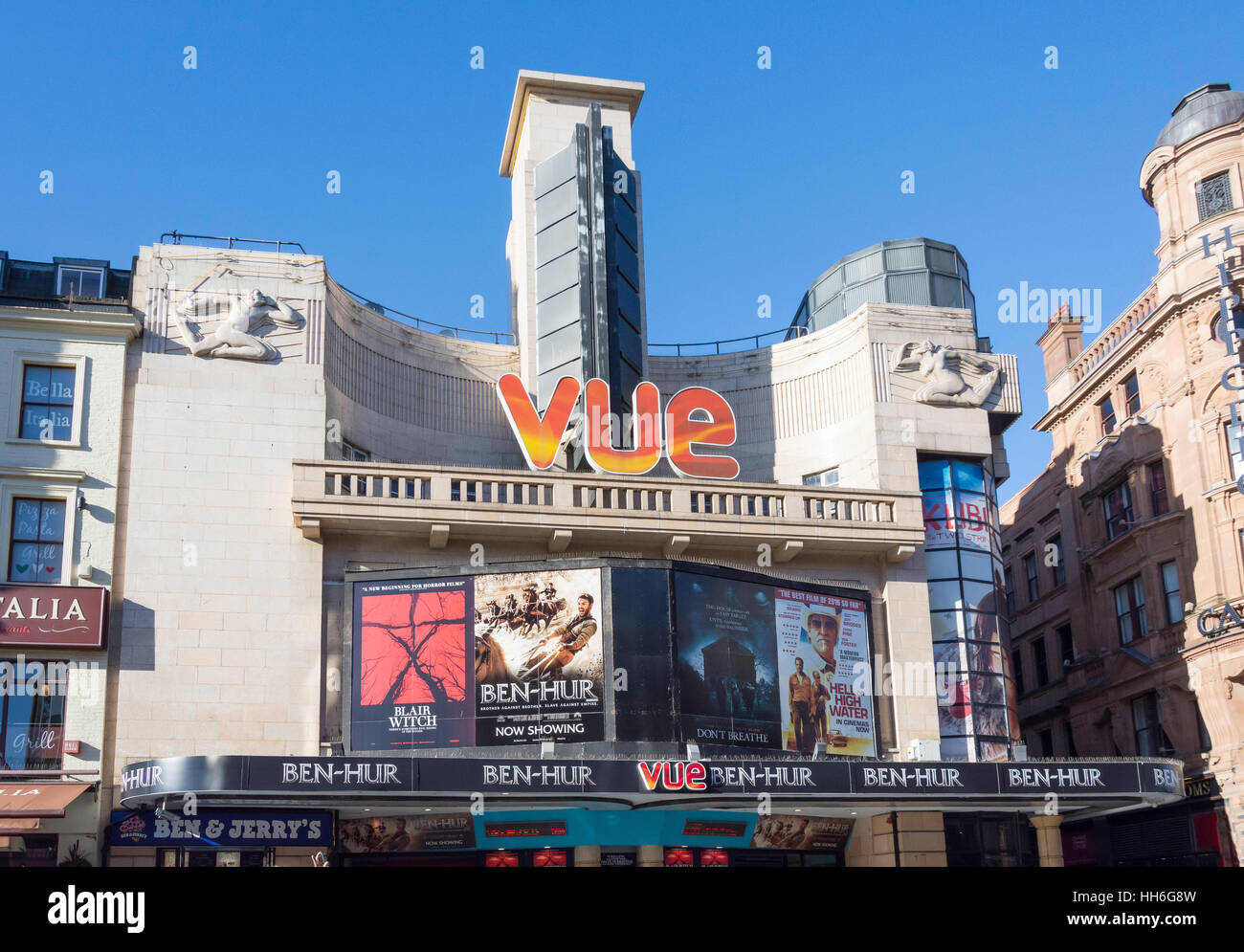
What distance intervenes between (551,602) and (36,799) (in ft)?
42.2

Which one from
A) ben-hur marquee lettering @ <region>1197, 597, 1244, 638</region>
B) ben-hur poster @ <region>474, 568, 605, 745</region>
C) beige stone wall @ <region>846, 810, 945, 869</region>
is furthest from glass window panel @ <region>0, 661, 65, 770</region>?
ben-hur marquee lettering @ <region>1197, 597, 1244, 638</region>

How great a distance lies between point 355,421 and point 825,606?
14.5 meters

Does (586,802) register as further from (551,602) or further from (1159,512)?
(1159,512)

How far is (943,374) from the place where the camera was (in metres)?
41.2

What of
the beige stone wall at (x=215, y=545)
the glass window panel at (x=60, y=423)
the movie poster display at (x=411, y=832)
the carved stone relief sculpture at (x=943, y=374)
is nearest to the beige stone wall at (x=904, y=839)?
the movie poster display at (x=411, y=832)

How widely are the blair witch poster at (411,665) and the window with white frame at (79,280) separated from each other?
11315mm

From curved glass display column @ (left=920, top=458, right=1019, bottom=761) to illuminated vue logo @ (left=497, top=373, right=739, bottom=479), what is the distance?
6.88 metres

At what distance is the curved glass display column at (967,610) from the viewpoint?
38656mm

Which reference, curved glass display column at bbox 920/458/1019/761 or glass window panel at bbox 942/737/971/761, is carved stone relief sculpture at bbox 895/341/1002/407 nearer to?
curved glass display column at bbox 920/458/1019/761

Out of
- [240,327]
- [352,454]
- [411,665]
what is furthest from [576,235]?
[411,665]

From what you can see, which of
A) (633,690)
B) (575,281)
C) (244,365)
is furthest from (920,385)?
(244,365)

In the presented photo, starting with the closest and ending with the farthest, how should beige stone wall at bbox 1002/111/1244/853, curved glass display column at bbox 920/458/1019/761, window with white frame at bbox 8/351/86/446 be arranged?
1. window with white frame at bbox 8/351/86/446
2. curved glass display column at bbox 920/458/1019/761
3. beige stone wall at bbox 1002/111/1244/853

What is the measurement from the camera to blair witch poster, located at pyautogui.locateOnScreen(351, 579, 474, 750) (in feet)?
110
